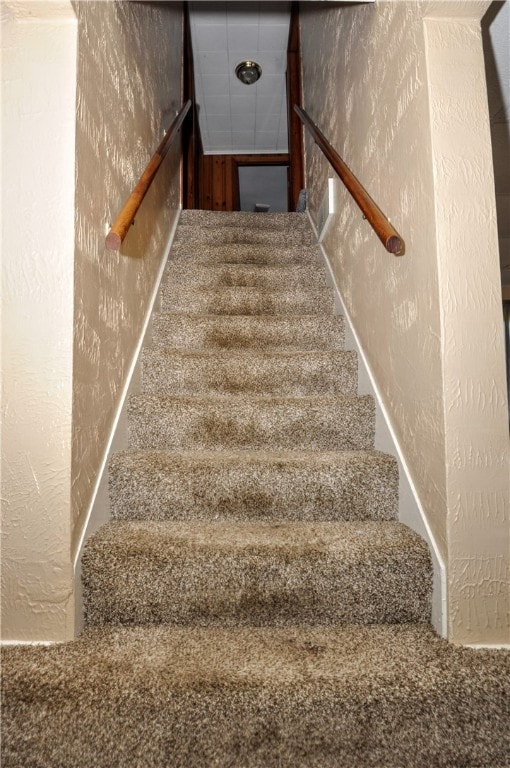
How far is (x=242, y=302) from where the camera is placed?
86.0 inches

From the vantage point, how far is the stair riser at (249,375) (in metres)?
1.74

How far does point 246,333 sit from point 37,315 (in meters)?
1.05

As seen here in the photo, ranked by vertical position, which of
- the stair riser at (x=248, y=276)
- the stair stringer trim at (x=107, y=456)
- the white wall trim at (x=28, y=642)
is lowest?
the white wall trim at (x=28, y=642)

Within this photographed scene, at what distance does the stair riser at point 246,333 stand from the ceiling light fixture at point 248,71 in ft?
11.9

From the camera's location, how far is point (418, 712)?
80 centimetres

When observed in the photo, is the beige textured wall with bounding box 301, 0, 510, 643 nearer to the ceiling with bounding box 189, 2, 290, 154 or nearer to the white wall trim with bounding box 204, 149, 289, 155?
the ceiling with bounding box 189, 2, 290, 154

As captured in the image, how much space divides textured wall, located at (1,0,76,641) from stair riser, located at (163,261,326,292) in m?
1.25

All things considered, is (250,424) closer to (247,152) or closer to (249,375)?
(249,375)

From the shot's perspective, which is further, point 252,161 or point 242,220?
point 252,161

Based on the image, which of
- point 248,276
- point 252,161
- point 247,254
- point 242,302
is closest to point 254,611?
point 242,302

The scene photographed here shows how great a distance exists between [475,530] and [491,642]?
0.24m

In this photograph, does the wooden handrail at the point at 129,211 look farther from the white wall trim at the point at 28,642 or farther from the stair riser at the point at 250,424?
the white wall trim at the point at 28,642

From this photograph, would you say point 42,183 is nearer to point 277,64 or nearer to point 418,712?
point 418,712

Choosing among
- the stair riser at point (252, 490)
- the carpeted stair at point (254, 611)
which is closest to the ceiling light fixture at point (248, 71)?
the carpeted stair at point (254, 611)
